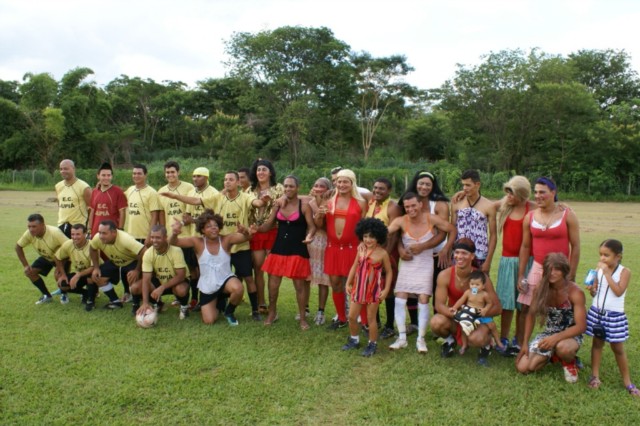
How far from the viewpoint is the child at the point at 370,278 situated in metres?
4.97

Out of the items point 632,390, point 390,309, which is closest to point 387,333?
point 390,309

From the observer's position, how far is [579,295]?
170 inches

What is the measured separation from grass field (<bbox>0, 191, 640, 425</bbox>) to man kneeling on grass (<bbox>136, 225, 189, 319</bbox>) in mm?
352

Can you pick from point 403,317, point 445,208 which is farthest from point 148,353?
point 445,208

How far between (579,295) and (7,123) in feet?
132

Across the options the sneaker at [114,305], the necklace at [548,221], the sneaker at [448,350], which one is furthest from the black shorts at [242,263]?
the necklace at [548,221]

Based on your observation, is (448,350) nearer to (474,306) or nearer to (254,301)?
(474,306)

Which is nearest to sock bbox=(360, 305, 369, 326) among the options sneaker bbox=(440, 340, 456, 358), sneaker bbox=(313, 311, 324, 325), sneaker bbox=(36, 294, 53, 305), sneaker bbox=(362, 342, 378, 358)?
sneaker bbox=(313, 311, 324, 325)

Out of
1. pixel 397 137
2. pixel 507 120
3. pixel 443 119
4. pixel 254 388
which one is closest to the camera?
pixel 254 388

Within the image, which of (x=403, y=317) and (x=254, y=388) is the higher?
(x=403, y=317)

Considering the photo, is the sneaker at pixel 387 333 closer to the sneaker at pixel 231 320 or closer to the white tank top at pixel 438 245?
the white tank top at pixel 438 245

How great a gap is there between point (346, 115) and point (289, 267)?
33.2 metres

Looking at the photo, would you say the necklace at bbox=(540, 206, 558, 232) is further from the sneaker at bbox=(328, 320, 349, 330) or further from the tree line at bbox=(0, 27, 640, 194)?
the tree line at bbox=(0, 27, 640, 194)

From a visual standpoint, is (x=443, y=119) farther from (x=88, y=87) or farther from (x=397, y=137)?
(x=88, y=87)
